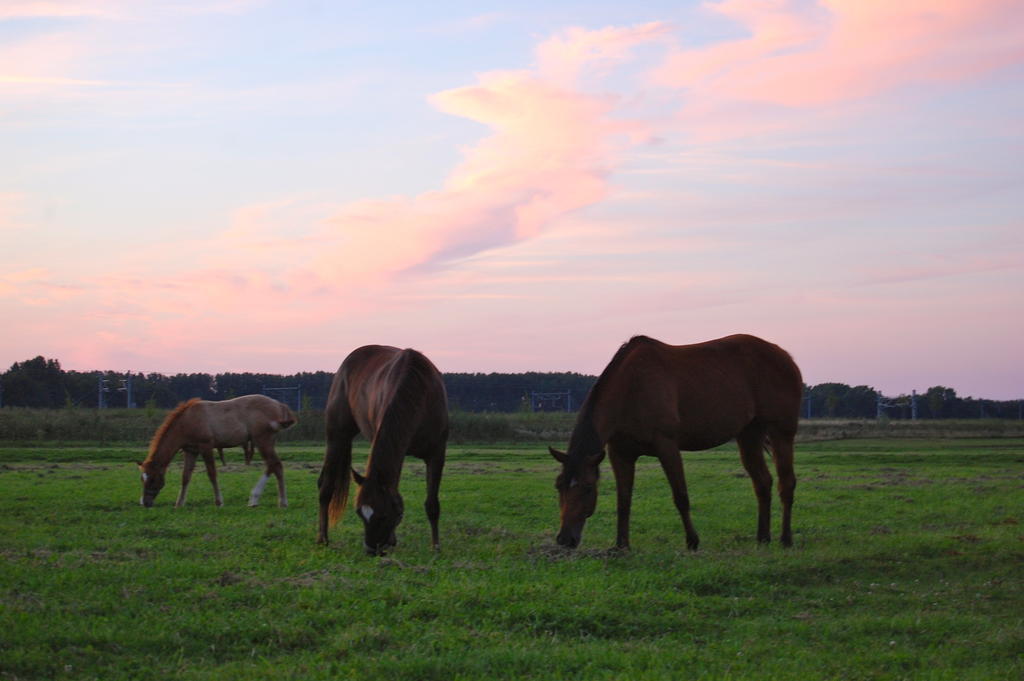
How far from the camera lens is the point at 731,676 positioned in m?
5.70

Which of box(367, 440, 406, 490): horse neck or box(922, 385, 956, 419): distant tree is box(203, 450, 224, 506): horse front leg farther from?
box(922, 385, 956, 419): distant tree

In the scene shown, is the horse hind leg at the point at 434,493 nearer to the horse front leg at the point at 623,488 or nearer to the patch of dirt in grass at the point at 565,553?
the patch of dirt in grass at the point at 565,553

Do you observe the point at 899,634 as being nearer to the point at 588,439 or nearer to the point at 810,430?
the point at 588,439

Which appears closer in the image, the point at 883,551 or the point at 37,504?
the point at 883,551

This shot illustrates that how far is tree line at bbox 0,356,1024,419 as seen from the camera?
63.3 meters

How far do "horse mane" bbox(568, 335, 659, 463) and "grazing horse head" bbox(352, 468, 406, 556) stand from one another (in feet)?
6.78

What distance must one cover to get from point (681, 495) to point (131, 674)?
6524 mm

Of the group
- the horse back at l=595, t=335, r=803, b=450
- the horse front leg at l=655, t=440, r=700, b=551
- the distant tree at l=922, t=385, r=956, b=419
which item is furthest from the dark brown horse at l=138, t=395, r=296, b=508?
the distant tree at l=922, t=385, r=956, b=419

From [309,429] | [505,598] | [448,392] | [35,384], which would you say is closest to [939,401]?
[448,392]

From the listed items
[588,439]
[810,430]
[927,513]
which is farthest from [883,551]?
[810,430]

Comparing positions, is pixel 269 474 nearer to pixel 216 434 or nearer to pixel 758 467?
pixel 216 434

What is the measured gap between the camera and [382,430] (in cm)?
995

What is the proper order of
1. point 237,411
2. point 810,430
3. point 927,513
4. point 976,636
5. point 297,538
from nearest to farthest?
point 976,636, point 297,538, point 927,513, point 237,411, point 810,430

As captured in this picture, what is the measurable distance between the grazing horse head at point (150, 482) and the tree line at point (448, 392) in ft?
101
